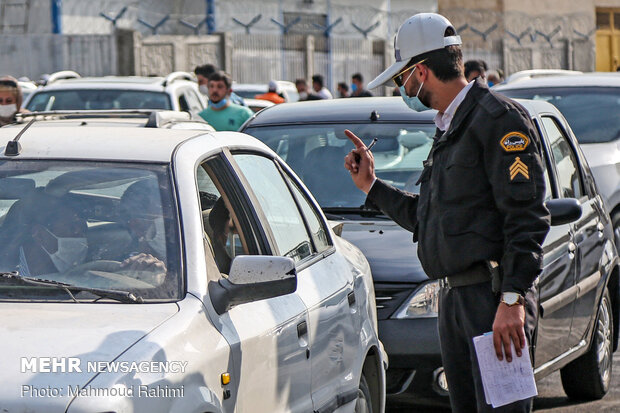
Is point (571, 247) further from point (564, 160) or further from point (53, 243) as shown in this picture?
point (53, 243)

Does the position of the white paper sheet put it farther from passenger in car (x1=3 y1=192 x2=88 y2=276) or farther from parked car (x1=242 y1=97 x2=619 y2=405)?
parked car (x1=242 y1=97 x2=619 y2=405)

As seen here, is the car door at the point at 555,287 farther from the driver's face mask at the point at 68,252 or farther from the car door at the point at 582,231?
the driver's face mask at the point at 68,252

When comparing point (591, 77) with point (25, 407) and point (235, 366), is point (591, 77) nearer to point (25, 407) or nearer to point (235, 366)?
point (235, 366)

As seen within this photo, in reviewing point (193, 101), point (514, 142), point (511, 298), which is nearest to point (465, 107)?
point (514, 142)

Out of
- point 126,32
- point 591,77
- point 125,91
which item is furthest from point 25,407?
point 126,32

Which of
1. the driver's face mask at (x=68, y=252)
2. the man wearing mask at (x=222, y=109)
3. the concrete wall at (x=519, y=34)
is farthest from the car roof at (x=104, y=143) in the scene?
the concrete wall at (x=519, y=34)

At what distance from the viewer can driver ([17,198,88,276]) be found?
4125 millimetres

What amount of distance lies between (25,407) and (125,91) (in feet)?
38.0

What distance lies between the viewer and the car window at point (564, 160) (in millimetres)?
7324

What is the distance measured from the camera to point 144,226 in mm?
4199

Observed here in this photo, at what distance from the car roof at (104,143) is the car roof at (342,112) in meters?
2.89

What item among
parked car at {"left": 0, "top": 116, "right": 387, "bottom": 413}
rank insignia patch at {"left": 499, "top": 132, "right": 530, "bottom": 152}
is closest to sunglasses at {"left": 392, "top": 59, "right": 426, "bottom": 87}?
rank insignia patch at {"left": 499, "top": 132, "right": 530, "bottom": 152}

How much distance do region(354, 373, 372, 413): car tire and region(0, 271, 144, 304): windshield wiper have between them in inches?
58.9

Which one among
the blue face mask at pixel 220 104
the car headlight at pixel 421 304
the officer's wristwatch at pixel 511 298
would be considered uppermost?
the blue face mask at pixel 220 104
